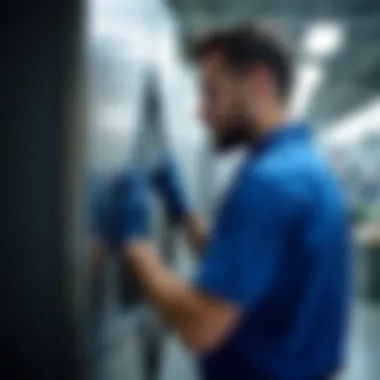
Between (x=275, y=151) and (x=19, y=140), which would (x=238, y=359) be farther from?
(x=19, y=140)

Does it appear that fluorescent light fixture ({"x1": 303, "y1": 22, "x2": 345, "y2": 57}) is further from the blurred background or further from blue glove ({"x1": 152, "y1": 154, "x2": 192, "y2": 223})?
the blurred background

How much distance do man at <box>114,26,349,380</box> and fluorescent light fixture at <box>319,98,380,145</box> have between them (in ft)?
29.7

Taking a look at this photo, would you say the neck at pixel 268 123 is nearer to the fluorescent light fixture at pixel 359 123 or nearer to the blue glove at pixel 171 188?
the blue glove at pixel 171 188

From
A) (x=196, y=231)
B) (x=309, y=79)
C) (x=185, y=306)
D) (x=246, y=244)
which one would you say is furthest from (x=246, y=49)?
(x=309, y=79)

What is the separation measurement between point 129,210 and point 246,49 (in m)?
0.38

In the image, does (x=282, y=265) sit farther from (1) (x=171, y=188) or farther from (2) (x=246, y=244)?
(1) (x=171, y=188)

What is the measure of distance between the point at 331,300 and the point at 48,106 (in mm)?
714

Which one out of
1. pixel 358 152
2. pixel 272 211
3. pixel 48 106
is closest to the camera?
pixel 48 106

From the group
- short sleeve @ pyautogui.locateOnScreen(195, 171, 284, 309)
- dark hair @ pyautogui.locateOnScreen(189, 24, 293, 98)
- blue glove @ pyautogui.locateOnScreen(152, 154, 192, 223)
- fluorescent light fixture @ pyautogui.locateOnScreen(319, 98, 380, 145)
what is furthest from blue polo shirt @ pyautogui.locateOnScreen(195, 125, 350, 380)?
fluorescent light fixture @ pyautogui.locateOnScreen(319, 98, 380, 145)

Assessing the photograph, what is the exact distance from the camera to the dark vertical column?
0.90 metres

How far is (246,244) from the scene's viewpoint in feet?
4.19

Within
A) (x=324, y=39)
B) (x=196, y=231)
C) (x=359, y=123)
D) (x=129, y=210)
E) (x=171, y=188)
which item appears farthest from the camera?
(x=359, y=123)

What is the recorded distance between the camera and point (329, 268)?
1.40 m

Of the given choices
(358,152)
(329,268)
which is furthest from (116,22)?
(358,152)
